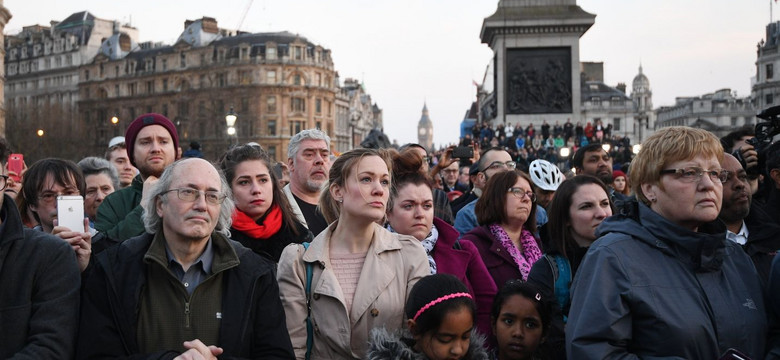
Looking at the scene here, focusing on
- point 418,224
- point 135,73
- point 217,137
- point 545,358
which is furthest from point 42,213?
point 135,73

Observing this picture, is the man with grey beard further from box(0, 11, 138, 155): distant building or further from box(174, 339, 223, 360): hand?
box(0, 11, 138, 155): distant building

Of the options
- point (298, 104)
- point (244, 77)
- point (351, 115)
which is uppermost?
point (244, 77)

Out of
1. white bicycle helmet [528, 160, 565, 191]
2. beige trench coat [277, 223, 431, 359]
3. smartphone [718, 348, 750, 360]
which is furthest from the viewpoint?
white bicycle helmet [528, 160, 565, 191]

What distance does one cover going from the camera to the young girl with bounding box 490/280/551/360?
452cm

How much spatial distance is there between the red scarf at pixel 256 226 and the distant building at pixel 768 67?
323 feet

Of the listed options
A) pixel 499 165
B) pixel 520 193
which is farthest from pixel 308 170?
pixel 499 165

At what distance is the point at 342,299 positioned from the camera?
13.7 feet

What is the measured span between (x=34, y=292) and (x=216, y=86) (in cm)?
9261

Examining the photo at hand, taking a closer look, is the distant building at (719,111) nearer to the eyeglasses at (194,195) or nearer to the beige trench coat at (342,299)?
the beige trench coat at (342,299)

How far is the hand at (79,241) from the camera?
160 inches

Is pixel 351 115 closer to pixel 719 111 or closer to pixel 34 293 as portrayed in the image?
pixel 719 111

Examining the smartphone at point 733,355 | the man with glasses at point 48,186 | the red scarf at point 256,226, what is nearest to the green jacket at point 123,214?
the man with glasses at point 48,186

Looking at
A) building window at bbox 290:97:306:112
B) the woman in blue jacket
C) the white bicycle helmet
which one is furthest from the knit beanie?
building window at bbox 290:97:306:112

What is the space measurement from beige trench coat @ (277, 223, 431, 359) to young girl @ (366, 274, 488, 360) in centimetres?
20
